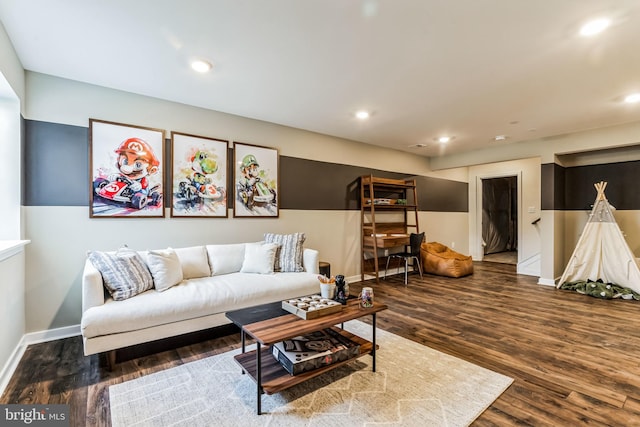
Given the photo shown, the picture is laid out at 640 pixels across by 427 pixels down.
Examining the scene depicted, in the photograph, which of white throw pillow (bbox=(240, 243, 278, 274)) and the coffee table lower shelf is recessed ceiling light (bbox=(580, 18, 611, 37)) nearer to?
the coffee table lower shelf

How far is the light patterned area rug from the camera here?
1679 millimetres

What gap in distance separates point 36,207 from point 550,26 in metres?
→ 4.29

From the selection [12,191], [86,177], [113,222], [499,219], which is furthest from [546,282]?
[12,191]

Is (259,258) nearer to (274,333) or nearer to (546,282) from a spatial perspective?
(274,333)

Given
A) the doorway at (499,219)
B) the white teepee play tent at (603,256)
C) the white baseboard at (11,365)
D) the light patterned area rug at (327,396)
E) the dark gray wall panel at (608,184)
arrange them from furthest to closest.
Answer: the doorway at (499,219) < the dark gray wall panel at (608,184) < the white teepee play tent at (603,256) < the white baseboard at (11,365) < the light patterned area rug at (327,396)

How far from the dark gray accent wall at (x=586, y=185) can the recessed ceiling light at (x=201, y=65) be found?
5.25 meters

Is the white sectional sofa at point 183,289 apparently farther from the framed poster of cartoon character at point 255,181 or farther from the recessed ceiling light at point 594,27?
the recessed ceiling light at point 594,27

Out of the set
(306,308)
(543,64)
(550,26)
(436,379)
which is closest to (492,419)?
(436,379)

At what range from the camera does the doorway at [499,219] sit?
298 inches

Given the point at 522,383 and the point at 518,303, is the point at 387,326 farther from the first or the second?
the point at 518,303

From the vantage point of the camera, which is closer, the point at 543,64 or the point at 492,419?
the point at 492,419

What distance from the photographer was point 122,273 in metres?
2.49

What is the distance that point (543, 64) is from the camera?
2.49 meters

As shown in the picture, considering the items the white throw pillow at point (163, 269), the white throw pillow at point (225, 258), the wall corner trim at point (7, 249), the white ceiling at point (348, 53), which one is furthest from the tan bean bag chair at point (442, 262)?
the wall corner trim at point (7, 249)
